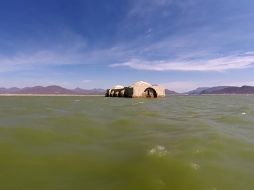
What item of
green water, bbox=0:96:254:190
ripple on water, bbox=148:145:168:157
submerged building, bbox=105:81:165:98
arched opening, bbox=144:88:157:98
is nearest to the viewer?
green water, bbox=0:96:254:190

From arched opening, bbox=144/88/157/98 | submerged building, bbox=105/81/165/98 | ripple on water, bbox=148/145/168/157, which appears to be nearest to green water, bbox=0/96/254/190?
ripple on water, bbox=148/145/168/157

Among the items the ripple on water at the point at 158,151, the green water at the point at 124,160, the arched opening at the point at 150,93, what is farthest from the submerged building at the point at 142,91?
the ripple on water at the point at 158,151

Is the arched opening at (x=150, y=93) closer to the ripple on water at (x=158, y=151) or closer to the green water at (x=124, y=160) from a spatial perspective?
the green water at (x=124, y=160)

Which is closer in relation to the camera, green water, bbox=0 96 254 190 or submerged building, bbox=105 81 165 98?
green water, bbox=0 96 254 190

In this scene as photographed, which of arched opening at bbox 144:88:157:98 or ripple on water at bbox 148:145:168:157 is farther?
arched opening at bbox 144:88:157:98

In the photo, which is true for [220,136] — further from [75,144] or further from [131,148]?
[75,144]

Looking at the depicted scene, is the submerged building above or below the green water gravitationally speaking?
above

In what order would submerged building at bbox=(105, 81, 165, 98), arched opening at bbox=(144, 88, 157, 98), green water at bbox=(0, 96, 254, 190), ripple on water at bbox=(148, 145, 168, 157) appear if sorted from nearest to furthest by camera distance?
1. green water at bbox=(0, 96, 254, 190)
2. ripple on water at bbox=(148, 145, 168, 157)
3. submerged building at bbox=(105, 81, 165, 98)
4. arched opening at bbox=(144, 88, 157, 98)

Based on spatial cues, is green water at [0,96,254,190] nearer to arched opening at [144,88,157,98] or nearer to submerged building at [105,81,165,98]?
submerged building at [105,81,165,98]

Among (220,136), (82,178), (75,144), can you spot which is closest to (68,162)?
(82,178)

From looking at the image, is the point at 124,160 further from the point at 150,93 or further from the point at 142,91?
the point at 150,93

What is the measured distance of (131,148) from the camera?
8.62 m

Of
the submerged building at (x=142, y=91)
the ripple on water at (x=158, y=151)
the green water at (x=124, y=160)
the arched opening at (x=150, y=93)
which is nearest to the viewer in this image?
the green water at (x=124, y=160)

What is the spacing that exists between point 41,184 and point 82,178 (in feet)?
2.79
